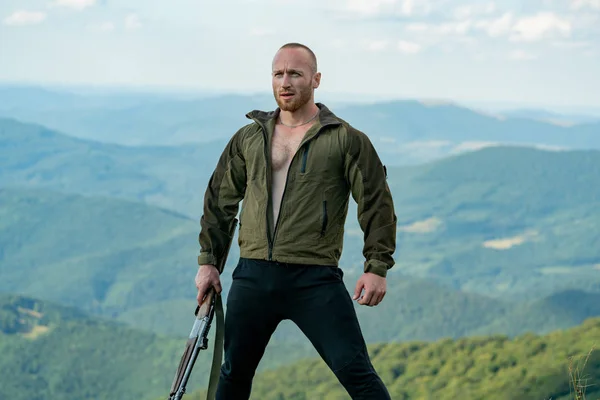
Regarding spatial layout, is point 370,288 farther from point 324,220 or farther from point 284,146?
point 284,146

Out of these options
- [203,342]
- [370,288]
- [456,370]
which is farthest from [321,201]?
[456,370]

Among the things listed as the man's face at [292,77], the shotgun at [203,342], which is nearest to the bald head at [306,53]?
the man's face at [292,77]

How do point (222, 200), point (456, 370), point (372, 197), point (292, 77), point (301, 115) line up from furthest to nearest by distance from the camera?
point (456, 370) → point (222, 200) → point (301, 115) → point (292, 77) → point (372, 197)

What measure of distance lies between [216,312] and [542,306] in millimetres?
154261

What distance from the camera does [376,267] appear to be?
14.2 ft

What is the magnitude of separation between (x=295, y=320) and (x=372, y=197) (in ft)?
2.24

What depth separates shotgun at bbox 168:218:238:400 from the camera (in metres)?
4.66

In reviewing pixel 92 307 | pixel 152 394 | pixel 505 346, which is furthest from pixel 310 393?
pixel 92 307

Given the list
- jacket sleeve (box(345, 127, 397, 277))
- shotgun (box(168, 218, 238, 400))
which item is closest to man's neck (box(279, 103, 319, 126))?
jacket sleeve (box(345, 127, 397, 277))

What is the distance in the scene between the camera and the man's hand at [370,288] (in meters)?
4.31

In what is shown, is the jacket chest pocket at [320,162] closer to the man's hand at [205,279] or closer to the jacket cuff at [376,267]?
the jacket cuff at [376,267]

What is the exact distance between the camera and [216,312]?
15.7 feet

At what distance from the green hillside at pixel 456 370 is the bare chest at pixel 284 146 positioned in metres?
56.5

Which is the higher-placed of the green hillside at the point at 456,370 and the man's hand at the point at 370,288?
the man's hand at the point at 370,288
